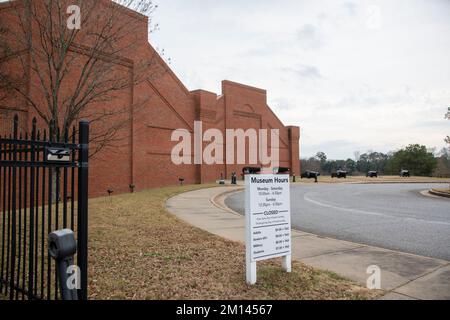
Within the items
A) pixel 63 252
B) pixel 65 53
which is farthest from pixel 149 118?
pixel 63 252

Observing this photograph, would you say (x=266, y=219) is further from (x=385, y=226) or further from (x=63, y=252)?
(x=385, y=226)

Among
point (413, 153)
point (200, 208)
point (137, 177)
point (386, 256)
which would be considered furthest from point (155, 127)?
point (413, 153)

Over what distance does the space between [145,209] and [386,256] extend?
7.82 meters

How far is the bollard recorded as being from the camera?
2.91 meters

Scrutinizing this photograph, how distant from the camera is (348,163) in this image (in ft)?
407

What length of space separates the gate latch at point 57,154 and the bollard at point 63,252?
30.0 inches

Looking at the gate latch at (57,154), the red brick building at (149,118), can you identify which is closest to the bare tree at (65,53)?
the red brick building at (149,118)

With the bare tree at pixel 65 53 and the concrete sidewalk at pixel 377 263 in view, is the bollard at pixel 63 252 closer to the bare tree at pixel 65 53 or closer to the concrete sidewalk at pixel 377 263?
the concrete sidewalk at pixel 377 263

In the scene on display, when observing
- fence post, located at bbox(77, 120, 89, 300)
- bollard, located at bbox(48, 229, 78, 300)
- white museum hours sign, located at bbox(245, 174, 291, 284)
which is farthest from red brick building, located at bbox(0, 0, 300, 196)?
bollard, located at bbox(48, 229, 78, 300)

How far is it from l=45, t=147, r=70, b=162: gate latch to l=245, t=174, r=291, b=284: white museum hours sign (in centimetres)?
216

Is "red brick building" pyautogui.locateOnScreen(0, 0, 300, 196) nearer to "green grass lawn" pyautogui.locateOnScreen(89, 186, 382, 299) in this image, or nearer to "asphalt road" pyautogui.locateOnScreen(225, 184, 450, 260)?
"green grass lawn" pyautogui.locateOnScreen(89, 186, 382, 299)

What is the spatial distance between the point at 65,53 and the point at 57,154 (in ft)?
35.7

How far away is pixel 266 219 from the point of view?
4668 mm
